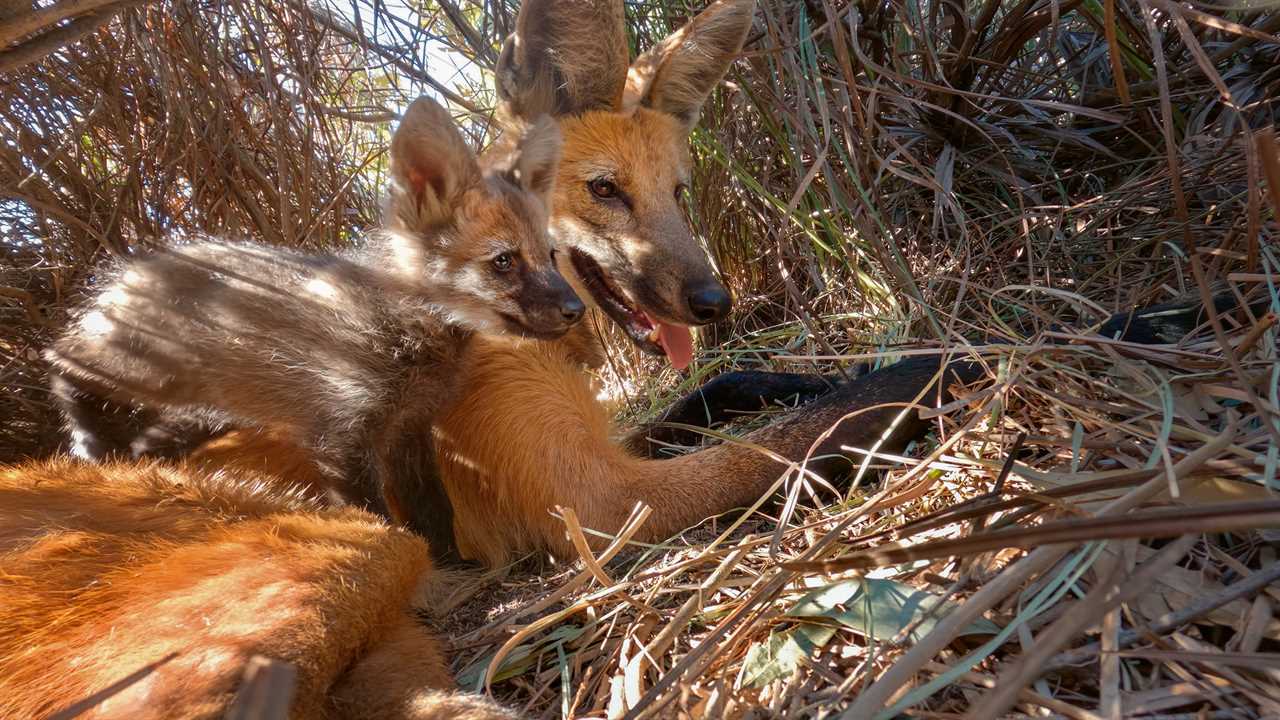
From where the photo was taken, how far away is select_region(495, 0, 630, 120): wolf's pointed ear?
3018 millimetres

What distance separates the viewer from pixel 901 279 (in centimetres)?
290

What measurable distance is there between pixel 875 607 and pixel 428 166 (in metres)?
1.80

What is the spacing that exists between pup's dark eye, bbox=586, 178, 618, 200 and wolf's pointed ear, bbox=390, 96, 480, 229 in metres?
0.66

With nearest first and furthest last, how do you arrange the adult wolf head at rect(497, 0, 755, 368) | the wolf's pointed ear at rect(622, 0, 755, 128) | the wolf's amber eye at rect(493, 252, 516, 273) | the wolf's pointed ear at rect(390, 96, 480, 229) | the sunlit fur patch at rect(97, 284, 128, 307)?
the wolf's pointed ear at rect(390, 96, 480, 229) < the wolf's amber eye at rect(493, 252, 516, 273) < the sunlit fur patch at rect(97, 284, 128, 307) < the adult wolf head at rect(497, 0, 755, 368) < the wolf's pointed ear at rect(622, 0, 755, 128)

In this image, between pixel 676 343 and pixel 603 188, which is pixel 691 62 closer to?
pixel 603 188

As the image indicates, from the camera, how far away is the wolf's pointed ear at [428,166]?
238 cm

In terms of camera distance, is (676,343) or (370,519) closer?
(370,519)

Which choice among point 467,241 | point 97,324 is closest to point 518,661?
point 467,241

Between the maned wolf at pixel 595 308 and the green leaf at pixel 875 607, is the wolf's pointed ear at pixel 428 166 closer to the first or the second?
the maned wolf at pixel 595 308

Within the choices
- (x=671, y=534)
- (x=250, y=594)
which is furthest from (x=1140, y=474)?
(x=250, y=594)

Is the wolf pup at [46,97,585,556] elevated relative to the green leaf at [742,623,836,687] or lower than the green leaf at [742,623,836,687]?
elevated

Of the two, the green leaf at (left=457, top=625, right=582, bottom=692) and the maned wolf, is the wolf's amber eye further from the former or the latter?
the green leaf at (left=457, top=625, right=582, bottom=692)

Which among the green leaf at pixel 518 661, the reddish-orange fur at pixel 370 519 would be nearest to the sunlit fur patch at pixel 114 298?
the reddish-orange fur at pixel 370 519

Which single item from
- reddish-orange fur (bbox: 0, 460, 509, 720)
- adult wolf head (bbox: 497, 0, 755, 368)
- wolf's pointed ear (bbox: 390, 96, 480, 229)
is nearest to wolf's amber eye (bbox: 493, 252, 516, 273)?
wolf's pointed ear (bbox: 390, 96, 480, 229)
